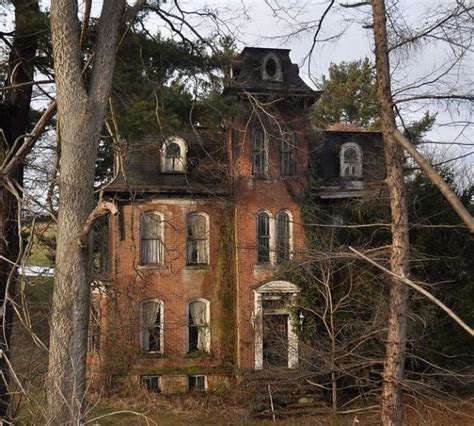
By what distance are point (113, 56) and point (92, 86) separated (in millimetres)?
353

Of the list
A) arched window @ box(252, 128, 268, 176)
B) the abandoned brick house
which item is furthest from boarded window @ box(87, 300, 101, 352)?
arched window @ box(252, 128, 268, 176)

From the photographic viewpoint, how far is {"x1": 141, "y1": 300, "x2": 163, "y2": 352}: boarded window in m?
20.6

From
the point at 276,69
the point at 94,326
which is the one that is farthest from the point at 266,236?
the point at 94,326

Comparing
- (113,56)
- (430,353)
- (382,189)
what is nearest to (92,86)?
(113,56)

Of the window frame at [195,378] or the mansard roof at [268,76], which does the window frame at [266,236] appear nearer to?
the mansard roof at [268,76]

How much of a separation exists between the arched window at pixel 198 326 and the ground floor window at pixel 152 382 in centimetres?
136

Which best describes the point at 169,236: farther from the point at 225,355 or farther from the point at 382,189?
the point at 382,189

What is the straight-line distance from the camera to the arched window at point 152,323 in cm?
2055

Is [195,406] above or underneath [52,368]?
underneath

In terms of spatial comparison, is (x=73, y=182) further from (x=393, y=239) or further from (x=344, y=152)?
(x=344, y=152)

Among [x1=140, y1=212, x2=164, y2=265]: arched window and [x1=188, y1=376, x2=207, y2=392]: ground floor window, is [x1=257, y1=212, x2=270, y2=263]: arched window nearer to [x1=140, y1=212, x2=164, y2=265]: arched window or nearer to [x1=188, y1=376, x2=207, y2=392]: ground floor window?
[x1=140, y1=212, x2=164, y2=265]: arched window

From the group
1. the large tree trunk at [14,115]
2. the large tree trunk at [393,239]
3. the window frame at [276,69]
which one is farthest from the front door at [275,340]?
the large tree trunk at [14,115]

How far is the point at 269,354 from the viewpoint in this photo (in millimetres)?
19672

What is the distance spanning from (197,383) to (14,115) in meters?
11.9
